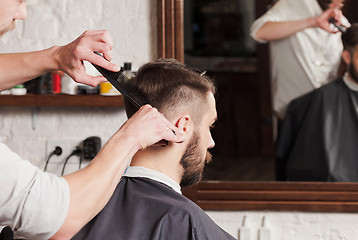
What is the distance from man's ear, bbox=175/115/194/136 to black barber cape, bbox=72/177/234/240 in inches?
7.4

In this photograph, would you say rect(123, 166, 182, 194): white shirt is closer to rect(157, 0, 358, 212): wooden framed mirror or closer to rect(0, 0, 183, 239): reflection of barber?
rect(0, 0, 183, 239): reflection of barber

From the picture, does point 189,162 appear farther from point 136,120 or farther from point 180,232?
point 136,120

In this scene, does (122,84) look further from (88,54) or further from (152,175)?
(152,175)

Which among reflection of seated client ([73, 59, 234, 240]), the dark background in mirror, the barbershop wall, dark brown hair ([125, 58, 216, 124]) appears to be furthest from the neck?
the barbershop wall

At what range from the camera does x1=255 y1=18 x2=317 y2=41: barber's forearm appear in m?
2.14

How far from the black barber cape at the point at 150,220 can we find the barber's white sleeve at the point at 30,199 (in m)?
0.28

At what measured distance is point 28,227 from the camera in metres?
0.97

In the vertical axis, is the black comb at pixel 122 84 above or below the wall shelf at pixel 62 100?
above

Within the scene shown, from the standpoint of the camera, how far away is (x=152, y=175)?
1.41m

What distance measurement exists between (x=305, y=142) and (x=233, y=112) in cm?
35

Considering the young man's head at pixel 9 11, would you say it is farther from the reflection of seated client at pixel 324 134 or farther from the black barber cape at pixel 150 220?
the reflection of seated client at pixel 324 134

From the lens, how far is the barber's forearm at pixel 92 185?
101 cm

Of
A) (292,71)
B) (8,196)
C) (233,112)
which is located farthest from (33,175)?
(292,71)

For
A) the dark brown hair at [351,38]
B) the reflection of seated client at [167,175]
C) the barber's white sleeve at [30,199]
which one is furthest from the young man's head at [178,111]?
the dark brown hair at [351,38]
